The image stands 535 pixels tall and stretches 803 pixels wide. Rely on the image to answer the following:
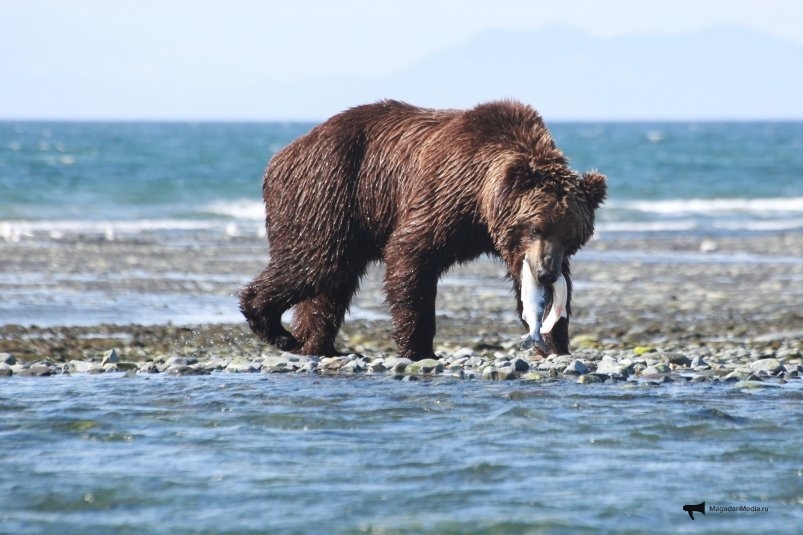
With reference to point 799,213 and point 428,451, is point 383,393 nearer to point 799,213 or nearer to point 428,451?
point 428,451

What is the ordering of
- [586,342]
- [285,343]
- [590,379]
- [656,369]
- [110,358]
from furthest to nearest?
1. [586,342]
2. [285,343]
3. [110,358]
4. [656,369]
5. [590,379]

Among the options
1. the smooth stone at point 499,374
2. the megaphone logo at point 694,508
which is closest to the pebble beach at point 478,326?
the smooth stone at point 499,374

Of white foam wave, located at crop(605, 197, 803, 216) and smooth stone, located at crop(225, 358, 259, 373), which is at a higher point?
smooth stone, located at crop(225, 358, 259, 373)

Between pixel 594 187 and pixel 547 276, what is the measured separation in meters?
0.60

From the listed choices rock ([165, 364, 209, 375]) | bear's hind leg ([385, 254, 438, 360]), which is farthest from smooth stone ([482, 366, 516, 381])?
rock ([165, 364, 209, 375])

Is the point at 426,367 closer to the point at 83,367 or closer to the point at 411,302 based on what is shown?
the point at 411,302

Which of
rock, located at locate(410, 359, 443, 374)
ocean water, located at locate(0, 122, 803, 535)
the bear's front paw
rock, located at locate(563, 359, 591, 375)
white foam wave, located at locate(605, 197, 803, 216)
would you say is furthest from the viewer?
white foam wave, located at locate(605, 197, 803, 216)

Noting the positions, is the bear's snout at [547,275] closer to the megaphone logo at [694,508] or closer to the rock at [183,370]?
the rock at [183,370]

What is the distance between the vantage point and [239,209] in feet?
94.7

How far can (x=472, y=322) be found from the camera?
36.2 ft

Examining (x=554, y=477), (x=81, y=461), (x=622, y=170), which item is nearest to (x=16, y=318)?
(x=81, y=461)

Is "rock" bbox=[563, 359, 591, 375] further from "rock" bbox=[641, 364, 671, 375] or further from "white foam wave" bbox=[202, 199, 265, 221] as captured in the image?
"white foam wave" bbox=[202, 199, 265, 221]

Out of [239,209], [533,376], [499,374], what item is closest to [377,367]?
[499,374]

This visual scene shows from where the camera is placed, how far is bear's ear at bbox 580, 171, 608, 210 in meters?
7.59
